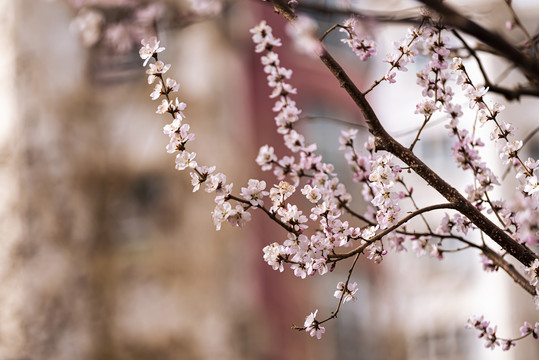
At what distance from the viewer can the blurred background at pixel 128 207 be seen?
11.6m

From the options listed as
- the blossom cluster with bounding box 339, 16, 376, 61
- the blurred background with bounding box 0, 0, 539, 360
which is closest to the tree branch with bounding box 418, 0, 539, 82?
the blossom cluster with bounding box 339, 16, 376, 61

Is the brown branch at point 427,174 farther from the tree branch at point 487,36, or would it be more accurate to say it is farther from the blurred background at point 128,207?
the blurred background at point 128,207

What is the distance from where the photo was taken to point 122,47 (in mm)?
5223

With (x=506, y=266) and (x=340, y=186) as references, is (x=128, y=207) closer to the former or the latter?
(x=340, y=186)

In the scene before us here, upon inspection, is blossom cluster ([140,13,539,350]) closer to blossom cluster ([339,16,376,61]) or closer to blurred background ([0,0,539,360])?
blossom cluster ([339,16,376,61])

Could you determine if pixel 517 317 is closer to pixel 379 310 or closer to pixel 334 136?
pixel 379 310

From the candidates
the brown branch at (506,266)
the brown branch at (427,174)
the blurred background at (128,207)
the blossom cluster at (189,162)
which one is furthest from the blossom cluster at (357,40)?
the blurred background at (128,207)

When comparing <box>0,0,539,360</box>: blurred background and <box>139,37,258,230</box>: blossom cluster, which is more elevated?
<box>0,0,539,360</box>: blurred background

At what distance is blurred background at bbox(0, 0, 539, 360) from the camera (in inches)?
456

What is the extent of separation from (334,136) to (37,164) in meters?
5.90

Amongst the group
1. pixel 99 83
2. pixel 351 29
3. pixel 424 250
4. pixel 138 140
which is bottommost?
pixel 424 250

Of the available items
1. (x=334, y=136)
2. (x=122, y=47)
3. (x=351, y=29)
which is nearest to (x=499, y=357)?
(x=334, y=136)

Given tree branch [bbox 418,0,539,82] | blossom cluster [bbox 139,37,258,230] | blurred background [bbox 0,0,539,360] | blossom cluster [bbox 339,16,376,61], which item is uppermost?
blurred background [bbox 0,0,539,360]

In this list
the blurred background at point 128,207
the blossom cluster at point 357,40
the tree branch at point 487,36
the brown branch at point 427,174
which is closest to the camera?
the tree branch at point 487,36
